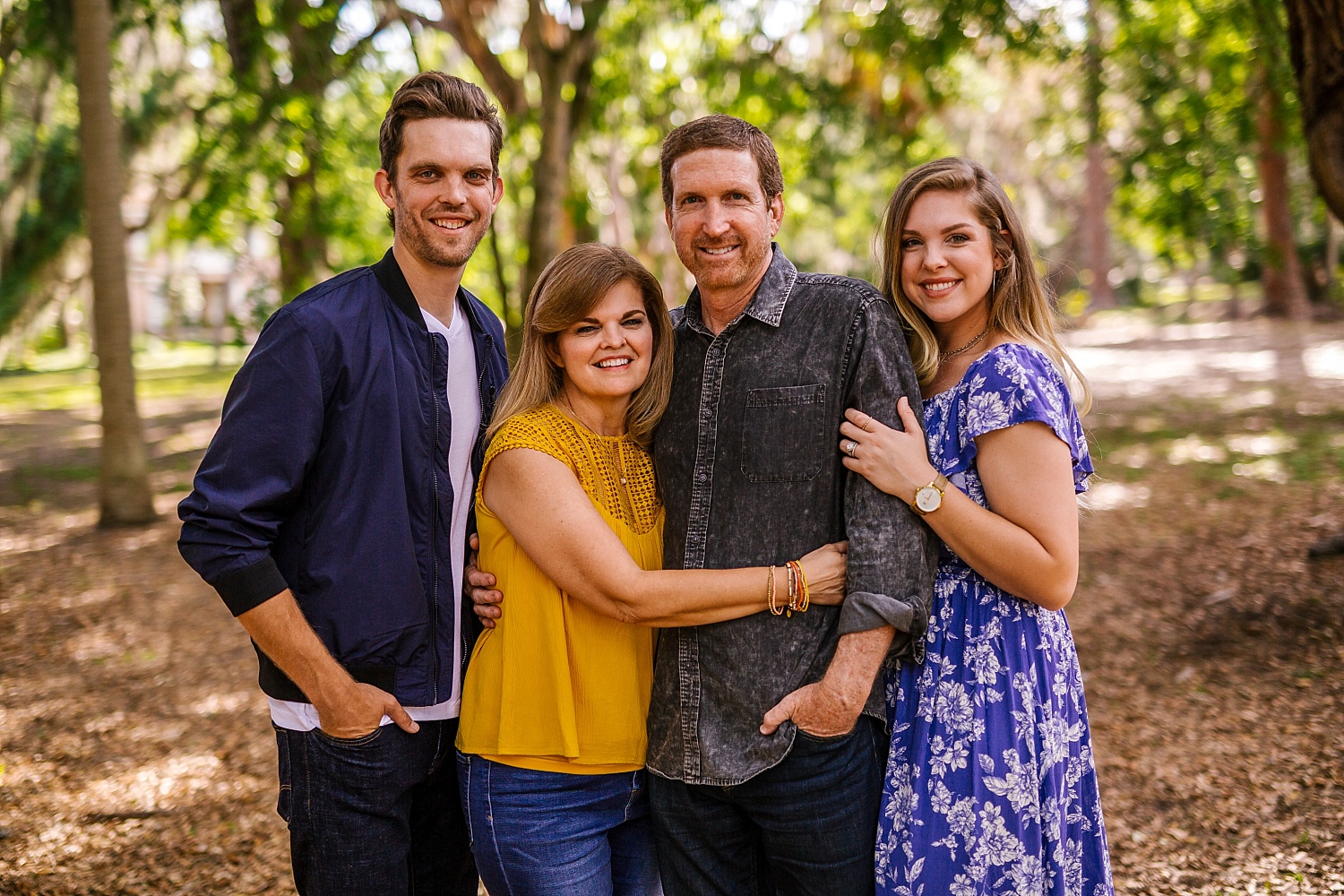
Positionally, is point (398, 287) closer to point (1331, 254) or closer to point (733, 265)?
→ point (733, 265)

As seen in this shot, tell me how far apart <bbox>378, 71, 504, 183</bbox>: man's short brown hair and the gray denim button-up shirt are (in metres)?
0.89

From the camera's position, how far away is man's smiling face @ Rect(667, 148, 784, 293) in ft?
7.49

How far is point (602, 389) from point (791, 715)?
868 mm

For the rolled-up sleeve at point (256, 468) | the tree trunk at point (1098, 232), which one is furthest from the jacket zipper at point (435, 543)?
the tree trunk at point (1098, 232)

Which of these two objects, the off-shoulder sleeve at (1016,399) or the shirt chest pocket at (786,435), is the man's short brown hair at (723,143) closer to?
the shirt chest pocket at (786,435)

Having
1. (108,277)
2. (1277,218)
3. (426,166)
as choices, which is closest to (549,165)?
(108,277)

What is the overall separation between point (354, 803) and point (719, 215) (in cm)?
166

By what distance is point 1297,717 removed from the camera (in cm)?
466

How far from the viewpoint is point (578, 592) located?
223 cm

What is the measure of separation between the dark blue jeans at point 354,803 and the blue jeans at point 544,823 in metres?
0.17

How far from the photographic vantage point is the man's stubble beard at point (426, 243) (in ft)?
8.13

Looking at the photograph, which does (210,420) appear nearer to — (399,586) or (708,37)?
(708,37)

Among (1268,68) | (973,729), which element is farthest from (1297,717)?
(1268,68)

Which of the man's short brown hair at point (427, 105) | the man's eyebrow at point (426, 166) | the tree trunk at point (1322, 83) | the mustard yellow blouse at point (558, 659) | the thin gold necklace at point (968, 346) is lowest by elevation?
the mustard yellow blouse at point (558, 659)
